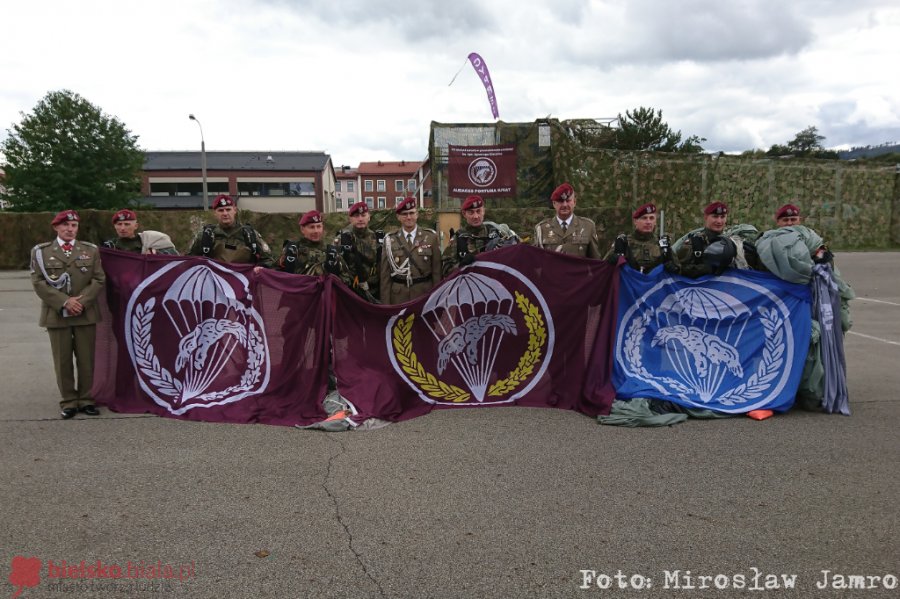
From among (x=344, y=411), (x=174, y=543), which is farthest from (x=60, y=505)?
(x=344, y=411)

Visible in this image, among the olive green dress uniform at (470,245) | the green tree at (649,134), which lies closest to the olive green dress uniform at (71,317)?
the olive green dress uniform at (470,245)

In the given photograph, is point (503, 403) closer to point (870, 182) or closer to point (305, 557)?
point (305, 557)

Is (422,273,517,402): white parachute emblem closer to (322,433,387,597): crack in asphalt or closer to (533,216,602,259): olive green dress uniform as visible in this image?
(533,216,602,259): olive green dress uniform

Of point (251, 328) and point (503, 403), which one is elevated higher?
point (251, 328)

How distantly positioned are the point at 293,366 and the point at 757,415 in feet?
12.8

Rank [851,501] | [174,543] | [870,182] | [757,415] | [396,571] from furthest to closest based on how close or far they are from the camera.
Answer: [870,182] → [757,415] → [851,501] → [174,543] → [396,571]

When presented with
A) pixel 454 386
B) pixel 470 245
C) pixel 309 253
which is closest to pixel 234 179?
pixel 309 253

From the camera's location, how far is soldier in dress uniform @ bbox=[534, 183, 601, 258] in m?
6.19

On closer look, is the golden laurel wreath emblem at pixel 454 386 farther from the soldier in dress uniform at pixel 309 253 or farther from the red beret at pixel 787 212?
the red beret at pixel 787 212

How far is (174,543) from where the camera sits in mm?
3072

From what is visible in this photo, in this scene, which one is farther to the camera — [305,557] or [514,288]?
[514,288]

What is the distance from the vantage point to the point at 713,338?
535 centimetres

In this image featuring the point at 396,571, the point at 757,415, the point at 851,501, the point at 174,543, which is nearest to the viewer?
the point at 396,571

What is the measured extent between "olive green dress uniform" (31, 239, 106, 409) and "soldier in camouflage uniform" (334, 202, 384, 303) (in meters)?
2.18
